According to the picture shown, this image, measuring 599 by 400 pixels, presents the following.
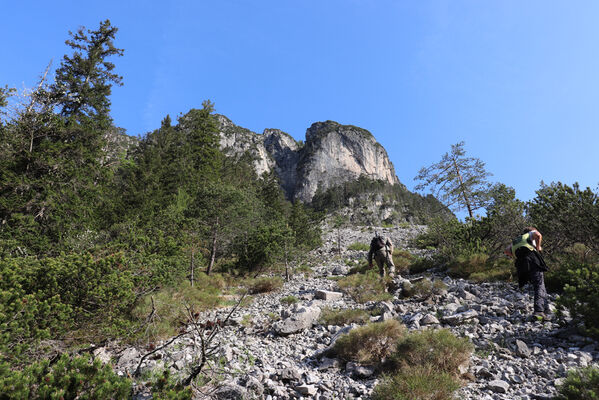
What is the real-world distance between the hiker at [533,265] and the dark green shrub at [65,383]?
25.9 feet

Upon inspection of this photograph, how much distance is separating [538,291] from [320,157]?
13610 centimetres

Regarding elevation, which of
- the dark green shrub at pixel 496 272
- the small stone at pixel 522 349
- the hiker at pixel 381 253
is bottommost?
the small stone at pixel 522 349

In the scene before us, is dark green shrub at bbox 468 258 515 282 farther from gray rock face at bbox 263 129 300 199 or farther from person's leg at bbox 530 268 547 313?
gray rock face at bbox 263 129 300 199

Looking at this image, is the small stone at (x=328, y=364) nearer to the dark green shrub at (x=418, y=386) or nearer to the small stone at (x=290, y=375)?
the small stone at (x=290, y=375)

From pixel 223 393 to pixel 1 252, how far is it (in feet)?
30.2

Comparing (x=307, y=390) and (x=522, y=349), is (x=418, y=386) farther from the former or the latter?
(x=522, y=349)

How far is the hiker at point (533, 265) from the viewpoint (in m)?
6.35

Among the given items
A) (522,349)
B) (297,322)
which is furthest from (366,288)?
(522,349)

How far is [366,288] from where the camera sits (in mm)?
11281

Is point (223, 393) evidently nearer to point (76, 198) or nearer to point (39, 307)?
point (39, 307)

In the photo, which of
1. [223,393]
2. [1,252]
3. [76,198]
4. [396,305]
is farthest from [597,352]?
[76,198]

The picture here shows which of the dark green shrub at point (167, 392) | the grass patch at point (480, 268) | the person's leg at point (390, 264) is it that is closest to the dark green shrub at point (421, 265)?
the grass patch at point (480, 268)

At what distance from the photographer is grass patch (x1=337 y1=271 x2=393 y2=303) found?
10.2m

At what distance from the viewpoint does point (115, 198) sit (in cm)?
2094
